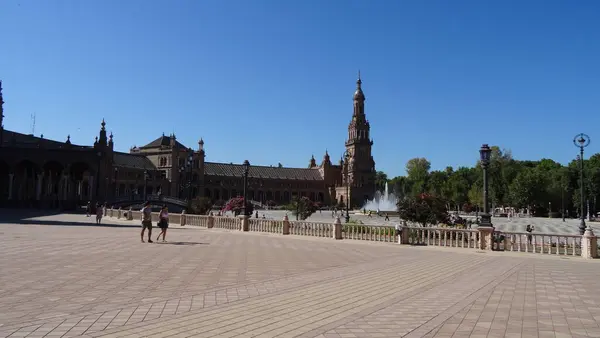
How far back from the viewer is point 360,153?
134 metres

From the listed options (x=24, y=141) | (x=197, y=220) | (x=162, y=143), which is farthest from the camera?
(x=162, y=143)

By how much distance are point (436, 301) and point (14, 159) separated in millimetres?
70008

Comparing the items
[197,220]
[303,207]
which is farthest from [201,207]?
[197,220]

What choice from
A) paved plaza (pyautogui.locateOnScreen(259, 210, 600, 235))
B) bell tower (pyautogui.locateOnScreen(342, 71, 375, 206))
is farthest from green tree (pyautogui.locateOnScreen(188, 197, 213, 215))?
bell tower (pyautogui.locateOnScreen(342, 71, 375, 206))

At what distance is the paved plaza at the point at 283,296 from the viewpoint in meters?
6.57

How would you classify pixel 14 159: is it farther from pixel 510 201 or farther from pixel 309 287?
pixel 510 201

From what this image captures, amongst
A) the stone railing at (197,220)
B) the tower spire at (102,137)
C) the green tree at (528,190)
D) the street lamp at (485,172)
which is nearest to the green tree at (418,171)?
the green tree at (528,190)

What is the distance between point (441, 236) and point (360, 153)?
112634 millimetres

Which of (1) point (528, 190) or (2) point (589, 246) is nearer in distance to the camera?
(2) point (589, 246)

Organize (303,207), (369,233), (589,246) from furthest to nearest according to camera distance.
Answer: (303,207) → (369,233) → (589,246)

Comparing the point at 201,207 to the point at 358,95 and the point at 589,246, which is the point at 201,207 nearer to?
the point at 589,246

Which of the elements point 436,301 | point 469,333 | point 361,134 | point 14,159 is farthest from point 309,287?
point 361,134

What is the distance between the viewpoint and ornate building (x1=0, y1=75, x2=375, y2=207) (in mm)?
67438

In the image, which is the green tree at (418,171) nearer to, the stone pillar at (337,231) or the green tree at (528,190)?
the green tree at (528,190)
